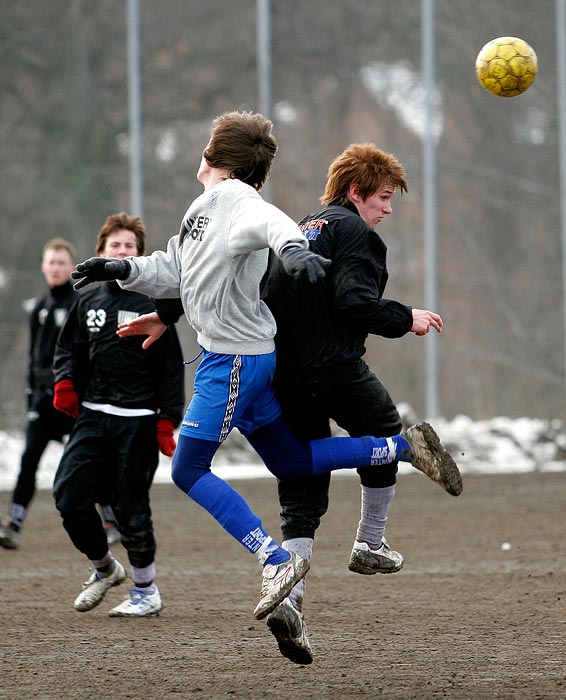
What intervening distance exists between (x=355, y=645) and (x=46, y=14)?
11.3m

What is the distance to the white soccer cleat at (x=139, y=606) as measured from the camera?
6.68 metres

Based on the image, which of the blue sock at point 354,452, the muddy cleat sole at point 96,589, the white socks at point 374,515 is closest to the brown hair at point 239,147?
the blue sock at point 354,452

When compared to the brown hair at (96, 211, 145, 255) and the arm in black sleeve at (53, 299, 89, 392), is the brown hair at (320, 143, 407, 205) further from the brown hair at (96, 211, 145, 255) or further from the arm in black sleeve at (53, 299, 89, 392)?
the arm in black sleeve at (53, 299, 89, 392)

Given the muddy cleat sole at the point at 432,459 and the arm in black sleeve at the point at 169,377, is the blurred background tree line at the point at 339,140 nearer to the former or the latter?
the arm in black sleeve at the point at 169,377

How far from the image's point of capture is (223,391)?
5.06 meters

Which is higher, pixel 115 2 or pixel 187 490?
pixel 115 2

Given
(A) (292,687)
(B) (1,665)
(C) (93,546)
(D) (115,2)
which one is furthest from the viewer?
(D) (115,2)

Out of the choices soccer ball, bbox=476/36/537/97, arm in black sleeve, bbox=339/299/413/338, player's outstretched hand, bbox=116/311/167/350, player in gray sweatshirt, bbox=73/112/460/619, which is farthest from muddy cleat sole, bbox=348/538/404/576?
soccer ball, bbox=476/36/537/97

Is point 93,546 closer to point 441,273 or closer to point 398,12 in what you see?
point 441,273

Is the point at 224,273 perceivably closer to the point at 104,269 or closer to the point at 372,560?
the point at 104,269

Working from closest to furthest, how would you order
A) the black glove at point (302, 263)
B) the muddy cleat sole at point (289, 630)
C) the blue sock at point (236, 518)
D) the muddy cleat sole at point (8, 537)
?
the black glove at point (302, 263), the muddy cleat sole at point (289, 630), the blue sock at point (236, 518), the muddy cleat sole at point (8, 537)

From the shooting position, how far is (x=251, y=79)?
1537 cm

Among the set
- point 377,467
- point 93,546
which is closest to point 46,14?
point 93,546

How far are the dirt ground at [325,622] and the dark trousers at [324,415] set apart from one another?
0.63m
